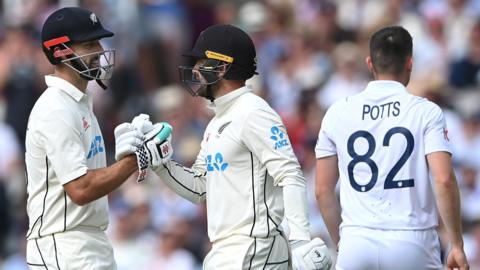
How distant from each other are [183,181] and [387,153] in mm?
1380

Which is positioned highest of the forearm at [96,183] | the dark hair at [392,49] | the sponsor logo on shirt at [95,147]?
the dark hair at [392,49]

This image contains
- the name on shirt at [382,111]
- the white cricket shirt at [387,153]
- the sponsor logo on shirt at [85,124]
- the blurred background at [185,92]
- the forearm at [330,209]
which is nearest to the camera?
the white cricket shirt at [387,153]

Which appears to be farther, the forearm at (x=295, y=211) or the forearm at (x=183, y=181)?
the forearm at (x=183, y=181)

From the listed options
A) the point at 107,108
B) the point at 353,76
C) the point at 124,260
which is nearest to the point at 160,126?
the point at 124,260

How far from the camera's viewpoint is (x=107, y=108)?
48.8 ft

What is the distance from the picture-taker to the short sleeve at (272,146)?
707cm

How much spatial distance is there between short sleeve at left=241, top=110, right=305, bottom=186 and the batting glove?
A: 49 cm

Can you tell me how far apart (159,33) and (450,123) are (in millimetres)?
4445

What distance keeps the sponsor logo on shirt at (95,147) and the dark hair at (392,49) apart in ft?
5.58

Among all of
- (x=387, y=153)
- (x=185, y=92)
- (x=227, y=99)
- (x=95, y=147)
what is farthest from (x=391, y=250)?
(x=185, y=92)

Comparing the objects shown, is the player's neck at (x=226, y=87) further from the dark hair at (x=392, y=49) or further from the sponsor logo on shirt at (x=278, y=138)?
the dark hair at (x=392, y=49)

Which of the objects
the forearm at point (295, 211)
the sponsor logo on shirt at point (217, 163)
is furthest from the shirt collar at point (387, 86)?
the sponsor logo on shirt at point (217, 163)

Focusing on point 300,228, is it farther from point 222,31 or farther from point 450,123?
point 450,123

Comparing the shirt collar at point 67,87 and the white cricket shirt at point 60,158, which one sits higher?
the shirt collar at point 67,87
